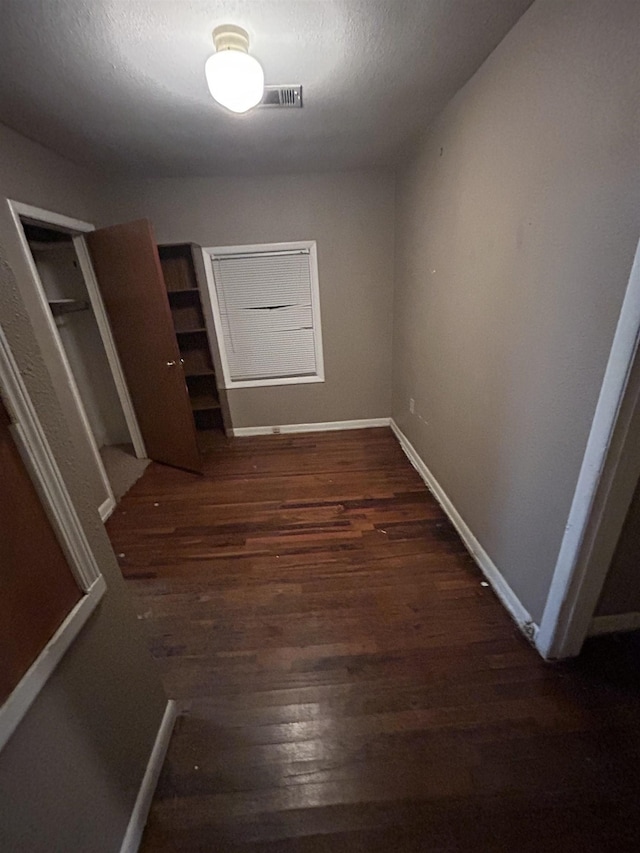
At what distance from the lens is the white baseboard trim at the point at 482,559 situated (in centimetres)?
151

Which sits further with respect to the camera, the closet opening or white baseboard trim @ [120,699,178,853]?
the closet opening

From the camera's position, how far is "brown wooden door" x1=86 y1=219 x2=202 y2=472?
250 cm

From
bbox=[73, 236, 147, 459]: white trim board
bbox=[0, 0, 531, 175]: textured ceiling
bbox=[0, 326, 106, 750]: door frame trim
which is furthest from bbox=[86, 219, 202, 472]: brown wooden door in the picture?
bbox=[0, 326, 106, 750]: door frame trim

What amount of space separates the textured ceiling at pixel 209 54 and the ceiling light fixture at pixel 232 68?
0.04 metres

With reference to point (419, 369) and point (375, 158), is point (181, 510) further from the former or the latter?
point (375, 158)

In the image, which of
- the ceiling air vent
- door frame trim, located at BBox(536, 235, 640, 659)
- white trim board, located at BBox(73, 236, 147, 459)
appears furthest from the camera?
white trim board, located at BBox(73, 236, 147, 459)

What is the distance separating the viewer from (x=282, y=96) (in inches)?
65.8

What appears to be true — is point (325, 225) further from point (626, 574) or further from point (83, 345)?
point (626, 574)

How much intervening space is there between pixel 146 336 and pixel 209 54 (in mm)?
1811

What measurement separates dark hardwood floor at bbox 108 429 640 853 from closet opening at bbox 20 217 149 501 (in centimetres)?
115

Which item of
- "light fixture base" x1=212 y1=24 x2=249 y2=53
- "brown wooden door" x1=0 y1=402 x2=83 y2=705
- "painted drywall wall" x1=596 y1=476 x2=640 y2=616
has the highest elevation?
"light fixture base" x1=212 y1=24 x2=249 y2=53

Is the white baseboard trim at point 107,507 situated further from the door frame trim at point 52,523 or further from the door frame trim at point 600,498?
the door frame trim at point 600,498

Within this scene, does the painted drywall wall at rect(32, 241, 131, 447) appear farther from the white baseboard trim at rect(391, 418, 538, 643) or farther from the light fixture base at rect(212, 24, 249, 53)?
the white baseboard trim at rect(391, 418, 538, 643)

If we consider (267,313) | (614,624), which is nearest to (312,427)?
(267,313)
